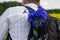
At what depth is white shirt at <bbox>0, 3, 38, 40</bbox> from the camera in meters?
3.41

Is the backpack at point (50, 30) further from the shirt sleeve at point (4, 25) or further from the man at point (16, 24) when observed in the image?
the shirt sleeve at point (4, 25)

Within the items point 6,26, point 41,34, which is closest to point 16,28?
point 6,26

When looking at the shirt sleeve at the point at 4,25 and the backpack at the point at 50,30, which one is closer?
the backpack at the point at 50,30

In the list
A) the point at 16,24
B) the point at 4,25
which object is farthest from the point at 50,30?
the point at 4,25

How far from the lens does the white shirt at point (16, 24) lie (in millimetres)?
3410

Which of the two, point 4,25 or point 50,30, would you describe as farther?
point 4,25

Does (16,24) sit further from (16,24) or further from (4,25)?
(4,25)

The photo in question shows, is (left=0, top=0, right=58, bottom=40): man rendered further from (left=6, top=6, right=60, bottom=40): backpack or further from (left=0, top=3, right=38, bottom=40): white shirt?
(left=6, top=6, right=60, bottom=40): backpack

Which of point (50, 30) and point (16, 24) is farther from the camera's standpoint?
point (16, 24)

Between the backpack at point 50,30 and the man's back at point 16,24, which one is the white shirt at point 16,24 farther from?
the backpack at point 50,30

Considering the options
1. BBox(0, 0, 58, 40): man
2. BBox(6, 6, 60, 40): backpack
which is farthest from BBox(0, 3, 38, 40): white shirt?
BBox(6, 6, 60, 40): backpack

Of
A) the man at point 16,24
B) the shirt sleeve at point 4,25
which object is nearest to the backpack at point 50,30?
the man at point 16,24

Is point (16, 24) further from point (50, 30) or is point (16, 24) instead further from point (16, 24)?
point (50, 30)

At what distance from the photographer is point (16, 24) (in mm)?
3430
